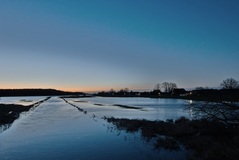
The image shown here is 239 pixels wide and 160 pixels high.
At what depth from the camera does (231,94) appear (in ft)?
38.1

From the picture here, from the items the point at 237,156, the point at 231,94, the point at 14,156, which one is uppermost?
the point at 231,94

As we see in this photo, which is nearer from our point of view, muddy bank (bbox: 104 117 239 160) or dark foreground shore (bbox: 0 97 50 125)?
muddy bank (bbox: 104 117 239 160)

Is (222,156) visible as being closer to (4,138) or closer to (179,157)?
(179,157)

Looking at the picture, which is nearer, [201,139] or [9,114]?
[201,139]

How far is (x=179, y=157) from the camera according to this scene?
639 inches

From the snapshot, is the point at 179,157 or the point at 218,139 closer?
the point at 179,157

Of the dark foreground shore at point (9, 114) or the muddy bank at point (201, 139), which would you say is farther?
the dark foreground shore at point (9, 114)

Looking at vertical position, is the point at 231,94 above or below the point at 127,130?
above

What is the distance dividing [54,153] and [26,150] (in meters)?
2.46

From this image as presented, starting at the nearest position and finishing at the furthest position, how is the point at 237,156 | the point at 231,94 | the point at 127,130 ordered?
the point at 231,94 < the point at 237,156 < the point at 127,130

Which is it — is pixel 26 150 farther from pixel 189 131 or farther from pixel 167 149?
pixel 189 131

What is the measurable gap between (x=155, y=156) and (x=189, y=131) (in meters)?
6.94

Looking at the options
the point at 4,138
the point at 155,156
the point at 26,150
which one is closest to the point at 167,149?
the point at 155,156

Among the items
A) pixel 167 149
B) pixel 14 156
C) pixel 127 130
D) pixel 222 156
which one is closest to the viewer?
pixel 222 156
